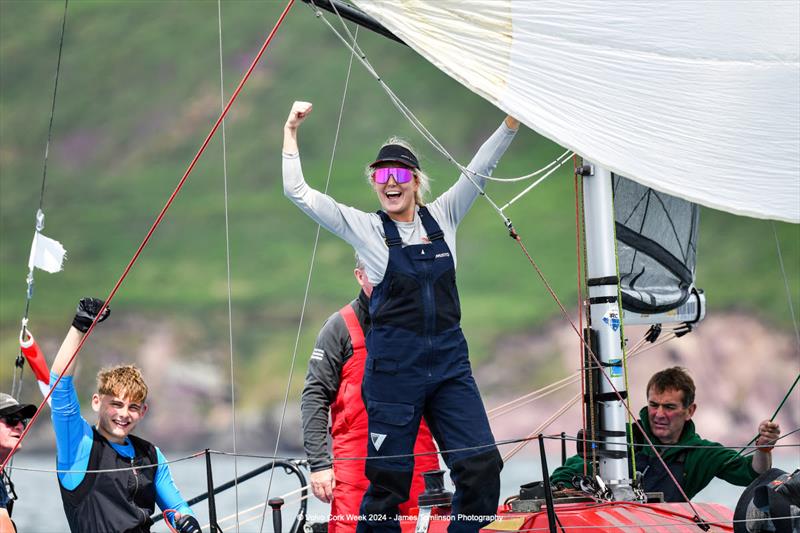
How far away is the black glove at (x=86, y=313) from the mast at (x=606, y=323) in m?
1.77

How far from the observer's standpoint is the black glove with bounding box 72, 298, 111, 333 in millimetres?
3326

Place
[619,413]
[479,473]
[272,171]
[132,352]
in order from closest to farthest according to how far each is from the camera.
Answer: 1. [479,473]
2. [619,413]
3. [132,352]
4. [272,171]

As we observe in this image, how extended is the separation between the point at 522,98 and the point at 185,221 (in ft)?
93.6

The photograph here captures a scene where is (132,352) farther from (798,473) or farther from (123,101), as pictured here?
(798,473)

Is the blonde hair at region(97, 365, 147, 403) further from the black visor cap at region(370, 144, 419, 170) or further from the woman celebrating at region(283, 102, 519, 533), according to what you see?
the black visor cap at region(370, 144, 419, 170)

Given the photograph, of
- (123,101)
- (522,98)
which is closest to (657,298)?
(522,98)

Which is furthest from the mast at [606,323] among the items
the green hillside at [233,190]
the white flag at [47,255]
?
the green hillside at [233,190]

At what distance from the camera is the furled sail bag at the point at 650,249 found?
488 cm

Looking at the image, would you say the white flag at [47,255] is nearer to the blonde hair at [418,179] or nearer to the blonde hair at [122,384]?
the blonde hair at [122,384]

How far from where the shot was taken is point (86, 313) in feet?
11.0

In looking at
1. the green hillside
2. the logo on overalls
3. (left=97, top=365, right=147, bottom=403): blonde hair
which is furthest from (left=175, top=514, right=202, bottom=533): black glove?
the green hillside

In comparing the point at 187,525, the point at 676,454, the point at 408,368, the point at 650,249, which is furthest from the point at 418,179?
the point at 650,249

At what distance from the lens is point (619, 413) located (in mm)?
4113

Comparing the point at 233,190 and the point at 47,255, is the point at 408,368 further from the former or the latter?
the point at 233,190
